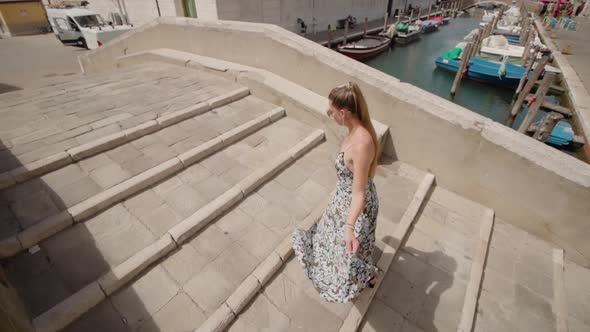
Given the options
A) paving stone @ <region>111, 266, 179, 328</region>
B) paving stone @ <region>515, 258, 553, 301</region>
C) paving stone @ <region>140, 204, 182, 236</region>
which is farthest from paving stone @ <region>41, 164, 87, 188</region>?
paving stone @ <region>515, 258, 553, 301</region>

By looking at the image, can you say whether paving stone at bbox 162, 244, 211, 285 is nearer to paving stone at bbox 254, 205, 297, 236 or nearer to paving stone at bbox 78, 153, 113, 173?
paving stone at bbox 254, 205, 297, 236

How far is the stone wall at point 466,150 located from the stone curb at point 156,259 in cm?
280

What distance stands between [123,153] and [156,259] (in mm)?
1987

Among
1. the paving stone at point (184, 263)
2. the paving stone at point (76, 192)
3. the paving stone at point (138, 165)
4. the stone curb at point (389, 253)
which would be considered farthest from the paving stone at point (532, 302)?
the paving stone at point (76, 192)

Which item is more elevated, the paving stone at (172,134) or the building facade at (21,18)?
the paving stone at (172,134)

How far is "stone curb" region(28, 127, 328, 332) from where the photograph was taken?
91.4 inches

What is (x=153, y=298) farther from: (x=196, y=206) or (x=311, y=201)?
(x=311, y=201)

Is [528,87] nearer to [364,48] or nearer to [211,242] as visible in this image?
[364,48]

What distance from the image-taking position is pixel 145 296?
8.65ft

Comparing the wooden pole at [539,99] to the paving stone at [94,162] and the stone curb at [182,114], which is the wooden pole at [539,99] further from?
the paving stone at [94,162]

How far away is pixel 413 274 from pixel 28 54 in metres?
30.1

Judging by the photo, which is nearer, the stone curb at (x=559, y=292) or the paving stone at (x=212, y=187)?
the stone curb at (x=559, y=292)

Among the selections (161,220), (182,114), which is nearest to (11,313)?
(161,220)

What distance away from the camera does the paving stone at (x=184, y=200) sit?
3.42 meters
